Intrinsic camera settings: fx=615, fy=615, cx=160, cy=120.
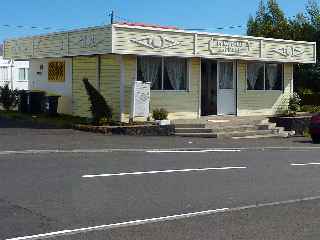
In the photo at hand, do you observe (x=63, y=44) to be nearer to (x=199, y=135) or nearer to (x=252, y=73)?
(x=199, y=135)

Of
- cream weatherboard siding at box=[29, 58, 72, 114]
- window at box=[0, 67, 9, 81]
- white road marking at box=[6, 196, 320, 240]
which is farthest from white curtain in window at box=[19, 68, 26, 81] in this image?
white road marking at box=[6, 196, 320, 240]

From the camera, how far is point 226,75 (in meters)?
27.7

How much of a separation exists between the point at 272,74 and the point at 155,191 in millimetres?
20568

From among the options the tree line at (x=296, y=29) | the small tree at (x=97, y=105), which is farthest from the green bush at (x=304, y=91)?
the small tree at (x=97, y=105)

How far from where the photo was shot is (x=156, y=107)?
24.9 m

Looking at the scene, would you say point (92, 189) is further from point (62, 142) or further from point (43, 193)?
point (62, 142)

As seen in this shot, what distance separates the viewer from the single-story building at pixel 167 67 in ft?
77.7

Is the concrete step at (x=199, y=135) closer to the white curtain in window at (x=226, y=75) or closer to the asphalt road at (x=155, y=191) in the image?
the white curtain in window at (x=226, y=75)

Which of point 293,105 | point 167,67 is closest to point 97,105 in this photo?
point 167,67

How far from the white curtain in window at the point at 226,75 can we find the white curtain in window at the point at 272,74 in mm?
2591

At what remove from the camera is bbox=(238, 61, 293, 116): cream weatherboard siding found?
28.1m

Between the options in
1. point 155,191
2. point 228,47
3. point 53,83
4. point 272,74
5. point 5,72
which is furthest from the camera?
point 5,72

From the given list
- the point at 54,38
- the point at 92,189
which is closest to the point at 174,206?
the point at 92,189

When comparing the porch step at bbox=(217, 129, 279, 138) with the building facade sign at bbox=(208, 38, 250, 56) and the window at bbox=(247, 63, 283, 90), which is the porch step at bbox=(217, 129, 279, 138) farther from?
the building facade sign at bbox=(208, 38, 250, 56)
